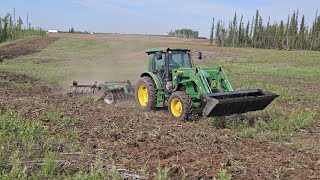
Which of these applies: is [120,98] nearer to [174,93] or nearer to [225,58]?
[174,93]

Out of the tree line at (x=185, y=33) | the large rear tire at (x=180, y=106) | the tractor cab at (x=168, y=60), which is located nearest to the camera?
the large rear tire at (x=180, y=106)

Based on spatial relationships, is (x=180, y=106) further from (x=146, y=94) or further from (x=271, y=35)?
(x=271, y=35)

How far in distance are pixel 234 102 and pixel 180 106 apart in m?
1.72

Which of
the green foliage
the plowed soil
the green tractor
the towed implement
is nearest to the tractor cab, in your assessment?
the green tractor

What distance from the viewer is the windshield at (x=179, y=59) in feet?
40.2

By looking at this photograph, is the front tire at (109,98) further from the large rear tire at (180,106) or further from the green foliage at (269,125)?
the green foliage at (269,125)

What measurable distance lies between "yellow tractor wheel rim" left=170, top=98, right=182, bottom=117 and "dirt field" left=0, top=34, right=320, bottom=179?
0.27m

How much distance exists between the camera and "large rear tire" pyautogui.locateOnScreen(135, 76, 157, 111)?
12414 millimetres

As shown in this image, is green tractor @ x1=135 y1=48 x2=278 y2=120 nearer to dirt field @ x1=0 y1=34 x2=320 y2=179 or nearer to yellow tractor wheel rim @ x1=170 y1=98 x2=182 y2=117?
yellow tractor wheel rim @ x1=170 y1=98 x2=182 y2=117

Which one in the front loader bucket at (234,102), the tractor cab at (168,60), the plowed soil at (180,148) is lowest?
the plowed soil at (180,148)

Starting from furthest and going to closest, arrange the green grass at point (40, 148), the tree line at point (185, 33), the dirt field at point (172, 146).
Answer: the tree line at point (185, 33) < the dirt field at point (172, 146) < the green grass at point (40, 148)

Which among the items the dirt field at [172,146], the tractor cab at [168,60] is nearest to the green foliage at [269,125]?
the dirt field at [172,146]

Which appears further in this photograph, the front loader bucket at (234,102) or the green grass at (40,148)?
the front loader bucket at (234,102)

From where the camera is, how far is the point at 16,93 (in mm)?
14812
